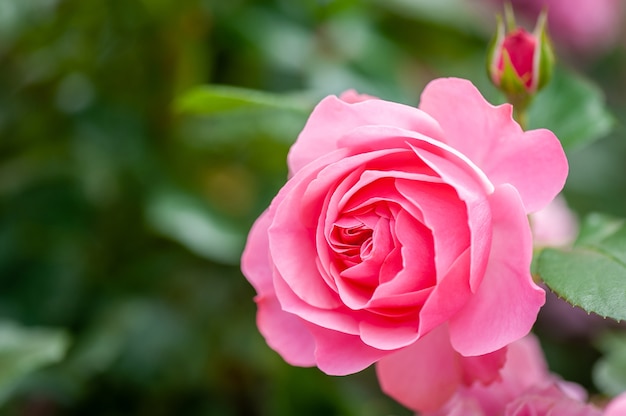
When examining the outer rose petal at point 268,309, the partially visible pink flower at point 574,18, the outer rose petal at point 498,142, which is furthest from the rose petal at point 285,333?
the partially visible pink flower at point 574,18

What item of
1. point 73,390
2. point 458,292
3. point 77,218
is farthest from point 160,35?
point 458,292

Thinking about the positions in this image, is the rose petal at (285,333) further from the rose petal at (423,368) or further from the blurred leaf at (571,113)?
the blurred leaf at (571,113)

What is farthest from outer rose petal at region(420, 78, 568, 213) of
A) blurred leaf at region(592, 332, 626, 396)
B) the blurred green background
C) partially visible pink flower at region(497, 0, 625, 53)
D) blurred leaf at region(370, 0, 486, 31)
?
partially visible pink flower at region(497, 0, 625, 53)

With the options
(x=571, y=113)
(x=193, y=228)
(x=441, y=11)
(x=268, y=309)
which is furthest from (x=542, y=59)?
(x=441, y=11)

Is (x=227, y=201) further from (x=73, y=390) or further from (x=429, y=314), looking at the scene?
(x=429, y=314)

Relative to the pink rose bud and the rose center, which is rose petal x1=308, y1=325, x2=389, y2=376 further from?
the pink rose bud

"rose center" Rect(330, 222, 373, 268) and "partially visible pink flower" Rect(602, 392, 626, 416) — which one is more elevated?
"rose center" Rect(330, 222, 373, 268)
